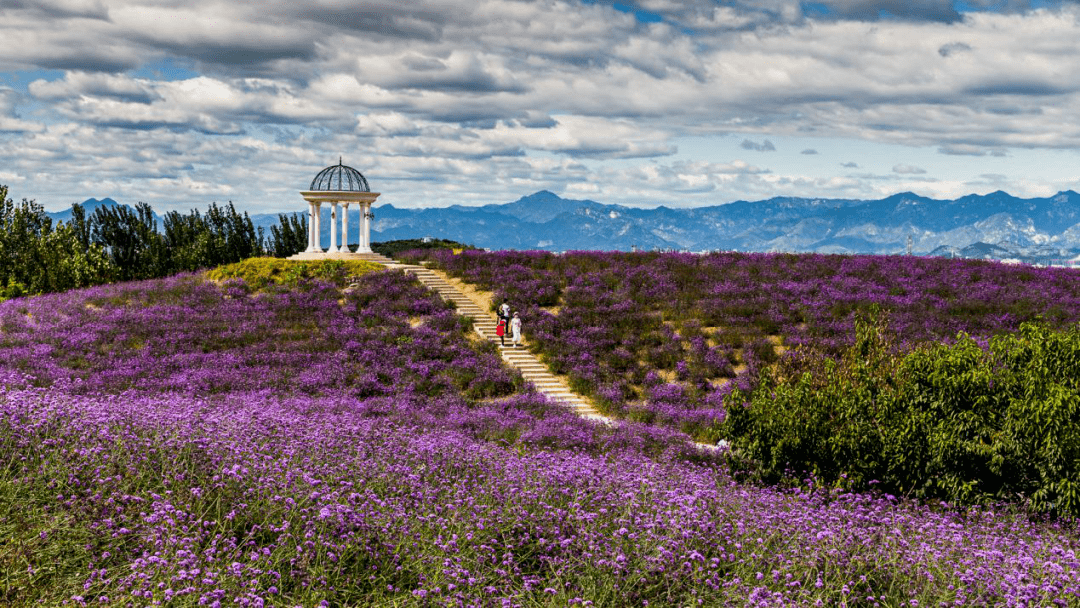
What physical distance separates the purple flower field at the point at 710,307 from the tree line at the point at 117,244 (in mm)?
22436

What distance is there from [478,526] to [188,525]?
296cm

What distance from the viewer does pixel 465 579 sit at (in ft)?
24.4

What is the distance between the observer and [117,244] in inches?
2307

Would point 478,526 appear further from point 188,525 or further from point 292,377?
point 292,377

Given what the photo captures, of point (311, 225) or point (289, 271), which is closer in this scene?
point (289, 271)

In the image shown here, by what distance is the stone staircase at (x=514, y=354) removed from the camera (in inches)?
1049

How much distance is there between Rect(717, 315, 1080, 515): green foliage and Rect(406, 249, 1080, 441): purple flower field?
23.2 feet

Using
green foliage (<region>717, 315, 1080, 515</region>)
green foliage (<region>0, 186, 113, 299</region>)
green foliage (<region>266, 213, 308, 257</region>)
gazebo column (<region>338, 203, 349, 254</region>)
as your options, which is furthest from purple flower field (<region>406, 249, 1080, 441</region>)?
green foliage (<region>266, 213, 308, 257</region>)

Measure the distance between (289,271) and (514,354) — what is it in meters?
14.3

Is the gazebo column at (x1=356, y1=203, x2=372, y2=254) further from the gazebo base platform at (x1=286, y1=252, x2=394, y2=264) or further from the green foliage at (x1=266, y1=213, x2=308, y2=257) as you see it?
the green foliage at (x1=266, y1=213, x2=308, y2=257)

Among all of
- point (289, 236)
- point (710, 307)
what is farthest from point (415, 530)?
point (289, 236)

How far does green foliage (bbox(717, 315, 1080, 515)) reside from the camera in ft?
42.1

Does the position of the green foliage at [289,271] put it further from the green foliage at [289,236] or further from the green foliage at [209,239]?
the green foliage at [289,236]

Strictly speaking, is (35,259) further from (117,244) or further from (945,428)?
(945,428)
